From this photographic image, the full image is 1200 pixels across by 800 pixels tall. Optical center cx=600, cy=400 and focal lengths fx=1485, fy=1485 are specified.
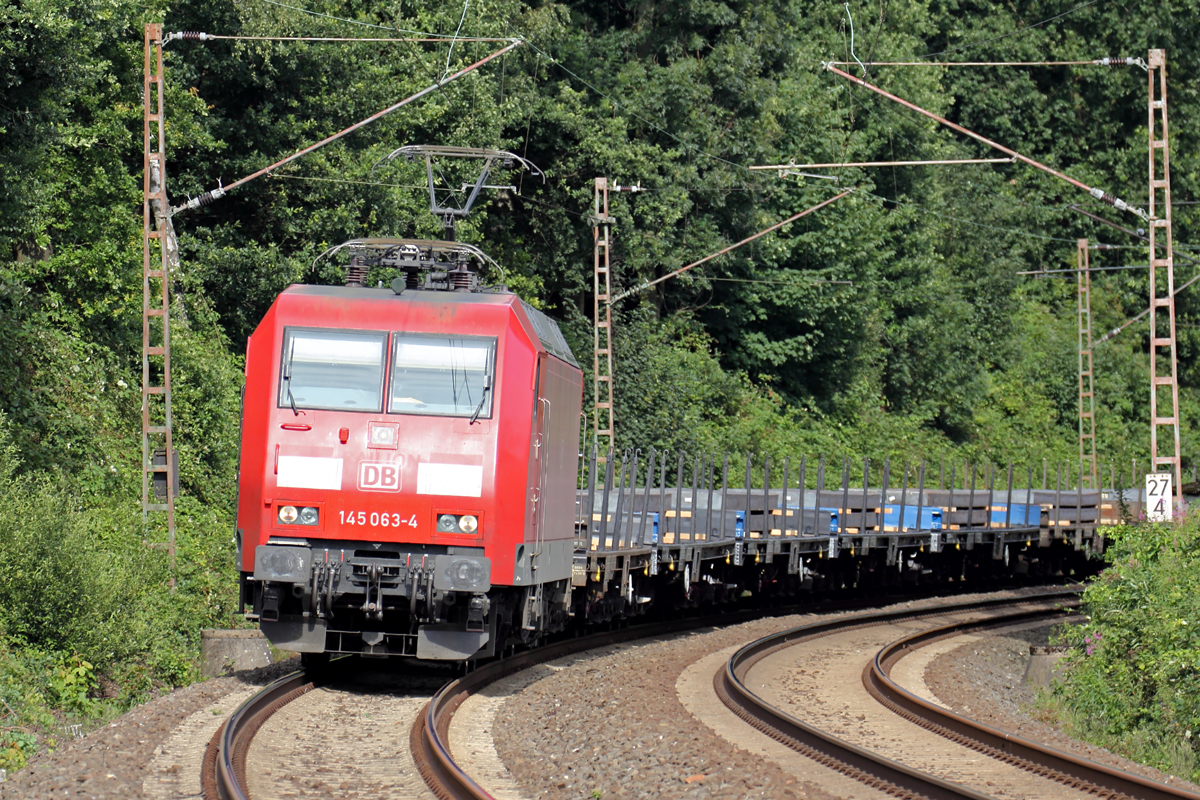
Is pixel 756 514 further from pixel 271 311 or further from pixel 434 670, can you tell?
pixel 271 311

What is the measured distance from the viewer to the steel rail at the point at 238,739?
8.73 metres

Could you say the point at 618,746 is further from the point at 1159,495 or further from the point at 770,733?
the point at 1159,495

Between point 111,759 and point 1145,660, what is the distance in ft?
34.8

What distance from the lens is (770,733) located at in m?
12.6

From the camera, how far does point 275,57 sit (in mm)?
28984

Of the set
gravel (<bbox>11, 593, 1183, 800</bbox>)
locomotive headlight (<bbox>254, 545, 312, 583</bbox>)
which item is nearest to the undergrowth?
gravel (<bbox>11, 593, 1183, 800</bbox>)

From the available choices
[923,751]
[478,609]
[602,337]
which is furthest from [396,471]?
[602,337]

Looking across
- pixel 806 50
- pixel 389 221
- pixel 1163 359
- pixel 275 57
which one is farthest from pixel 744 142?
pixel 1163 359

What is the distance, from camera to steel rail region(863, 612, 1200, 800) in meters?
9.97

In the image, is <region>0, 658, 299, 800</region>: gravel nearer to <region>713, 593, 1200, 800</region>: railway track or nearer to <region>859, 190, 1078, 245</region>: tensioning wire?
<region>713, 593, 1200, 800</region>: railway track

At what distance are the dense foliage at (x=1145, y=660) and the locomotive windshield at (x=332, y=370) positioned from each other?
26.5 ft

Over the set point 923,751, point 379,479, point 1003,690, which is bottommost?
point 1003,690

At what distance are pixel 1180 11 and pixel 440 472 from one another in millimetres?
57258

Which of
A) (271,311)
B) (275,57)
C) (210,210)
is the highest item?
(275,57)
